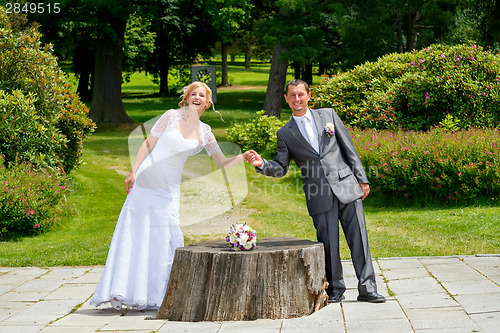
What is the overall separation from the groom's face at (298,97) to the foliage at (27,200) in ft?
21.6

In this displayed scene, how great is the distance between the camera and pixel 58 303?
6789mm

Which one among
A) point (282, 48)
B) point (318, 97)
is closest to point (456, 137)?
point (318, 97)

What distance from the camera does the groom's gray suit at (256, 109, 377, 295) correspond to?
6.21 metres

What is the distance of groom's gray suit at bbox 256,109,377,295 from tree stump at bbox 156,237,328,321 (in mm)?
443

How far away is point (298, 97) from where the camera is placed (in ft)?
20.7

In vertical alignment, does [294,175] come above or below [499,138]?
below

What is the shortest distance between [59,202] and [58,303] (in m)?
6.21

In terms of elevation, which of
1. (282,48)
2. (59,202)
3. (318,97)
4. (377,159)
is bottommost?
(59,202)

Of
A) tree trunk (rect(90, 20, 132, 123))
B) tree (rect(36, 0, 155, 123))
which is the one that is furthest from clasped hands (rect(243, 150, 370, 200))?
tree trunk (rect(90, 20, 132, 123))

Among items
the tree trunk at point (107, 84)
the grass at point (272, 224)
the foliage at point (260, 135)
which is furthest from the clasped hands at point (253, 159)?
the tree trunk at point (107, 84)

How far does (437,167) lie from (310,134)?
6696 mm

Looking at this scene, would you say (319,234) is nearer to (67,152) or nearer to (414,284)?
(414,284)

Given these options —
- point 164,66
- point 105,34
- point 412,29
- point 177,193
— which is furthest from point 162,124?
point 164,66

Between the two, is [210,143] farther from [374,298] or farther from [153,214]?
[374,298]
